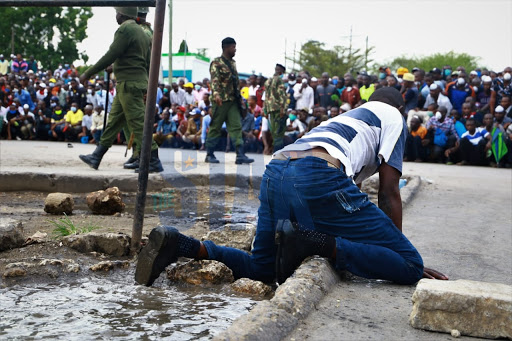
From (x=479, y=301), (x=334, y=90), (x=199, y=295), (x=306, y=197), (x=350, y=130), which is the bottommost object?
(x=199, y=295)

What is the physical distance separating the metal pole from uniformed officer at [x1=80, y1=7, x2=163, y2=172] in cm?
336

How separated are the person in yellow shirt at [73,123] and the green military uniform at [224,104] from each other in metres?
10.0

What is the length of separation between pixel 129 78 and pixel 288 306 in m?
5.28

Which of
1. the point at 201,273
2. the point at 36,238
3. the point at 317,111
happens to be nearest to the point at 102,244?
Result: the point at 36,238

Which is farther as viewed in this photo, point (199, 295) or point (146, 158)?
→ point (146, 158)

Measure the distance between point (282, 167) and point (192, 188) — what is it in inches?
157

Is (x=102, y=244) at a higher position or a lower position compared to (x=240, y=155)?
lower

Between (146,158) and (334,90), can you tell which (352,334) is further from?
(334,90)

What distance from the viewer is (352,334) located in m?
2.12

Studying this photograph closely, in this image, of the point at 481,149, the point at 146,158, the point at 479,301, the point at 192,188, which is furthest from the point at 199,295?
the point at 481,149

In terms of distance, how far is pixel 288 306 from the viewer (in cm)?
225

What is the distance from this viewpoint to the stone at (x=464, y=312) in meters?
2.17

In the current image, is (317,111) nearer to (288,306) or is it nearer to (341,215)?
(341,215)

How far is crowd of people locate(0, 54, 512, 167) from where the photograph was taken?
43.0 ft
